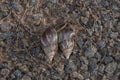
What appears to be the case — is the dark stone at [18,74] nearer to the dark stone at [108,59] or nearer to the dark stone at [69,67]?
the dark stone at [69,67]

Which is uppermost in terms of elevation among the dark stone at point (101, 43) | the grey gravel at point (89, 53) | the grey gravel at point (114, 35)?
→ the grey gravel at point (114, 35)

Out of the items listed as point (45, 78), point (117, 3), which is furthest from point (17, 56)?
point (117, 3)

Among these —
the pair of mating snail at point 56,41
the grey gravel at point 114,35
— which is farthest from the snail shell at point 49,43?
the grey gravel at point 114,35

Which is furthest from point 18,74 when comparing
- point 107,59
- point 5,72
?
point 107,59

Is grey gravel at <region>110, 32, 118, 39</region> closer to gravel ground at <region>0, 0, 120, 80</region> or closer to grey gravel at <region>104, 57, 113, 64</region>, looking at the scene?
gravel ground at <region>0, 0, 120, 80</region>

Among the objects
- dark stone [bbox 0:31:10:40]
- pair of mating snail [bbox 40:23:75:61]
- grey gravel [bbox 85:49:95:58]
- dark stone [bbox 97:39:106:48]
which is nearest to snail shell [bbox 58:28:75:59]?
pair of mating snail [bbox 40:23:75:61]

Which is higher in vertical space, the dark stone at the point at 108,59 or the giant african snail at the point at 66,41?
the giant african snail at the point at 66,41

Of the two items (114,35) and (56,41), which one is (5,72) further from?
(114,35)

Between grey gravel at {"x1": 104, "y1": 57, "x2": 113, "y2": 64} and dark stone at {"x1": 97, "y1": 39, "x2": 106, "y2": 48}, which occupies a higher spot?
dark stone at {"x1": 97, "y1": 39, "x2": 106, "y2": 48}
